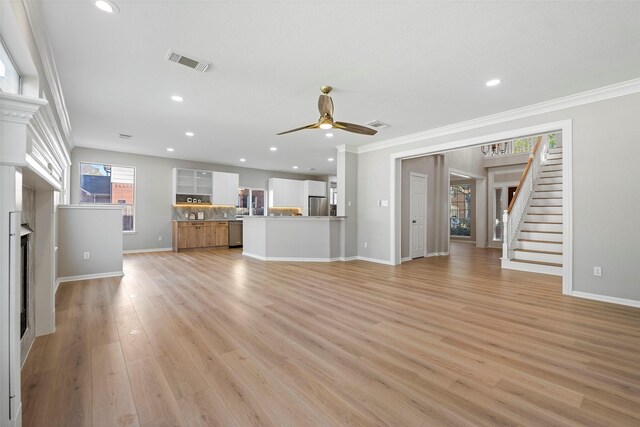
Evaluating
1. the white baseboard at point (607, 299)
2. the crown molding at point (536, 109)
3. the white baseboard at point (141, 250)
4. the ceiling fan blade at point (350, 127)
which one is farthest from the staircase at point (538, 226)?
the white baseboard at point (141, 250)

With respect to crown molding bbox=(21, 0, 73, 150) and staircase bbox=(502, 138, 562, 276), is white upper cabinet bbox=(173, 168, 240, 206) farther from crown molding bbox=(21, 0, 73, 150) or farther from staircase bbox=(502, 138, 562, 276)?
staircase bbox=(502, 138, 562, 276)

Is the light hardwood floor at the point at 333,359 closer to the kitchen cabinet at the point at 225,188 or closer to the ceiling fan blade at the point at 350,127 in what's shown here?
the ceiling fan blade at the point at 350,127

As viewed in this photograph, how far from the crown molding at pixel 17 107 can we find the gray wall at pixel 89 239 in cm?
398

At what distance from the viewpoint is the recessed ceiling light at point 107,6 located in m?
2.16

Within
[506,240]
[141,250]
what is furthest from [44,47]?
[506,240]

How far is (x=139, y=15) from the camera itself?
2.33 m

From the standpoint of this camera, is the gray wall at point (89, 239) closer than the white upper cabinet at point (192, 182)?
Yes

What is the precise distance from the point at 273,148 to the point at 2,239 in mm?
6100

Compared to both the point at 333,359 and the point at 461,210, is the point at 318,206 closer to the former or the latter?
the point at 461,210

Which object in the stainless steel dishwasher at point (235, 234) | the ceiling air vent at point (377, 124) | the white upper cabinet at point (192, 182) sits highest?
the ceiling air vent at point (377, 124)

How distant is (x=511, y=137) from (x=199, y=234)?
804cm

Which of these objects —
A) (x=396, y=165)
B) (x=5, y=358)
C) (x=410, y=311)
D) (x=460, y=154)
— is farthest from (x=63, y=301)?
(x=460, y=154)

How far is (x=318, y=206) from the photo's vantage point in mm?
10789

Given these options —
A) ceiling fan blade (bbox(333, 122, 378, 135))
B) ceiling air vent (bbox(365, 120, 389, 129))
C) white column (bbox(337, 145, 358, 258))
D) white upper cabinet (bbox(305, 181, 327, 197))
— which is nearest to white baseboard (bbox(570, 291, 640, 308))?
ceiling fan blade (bbox(333, 122, 378, 135))
